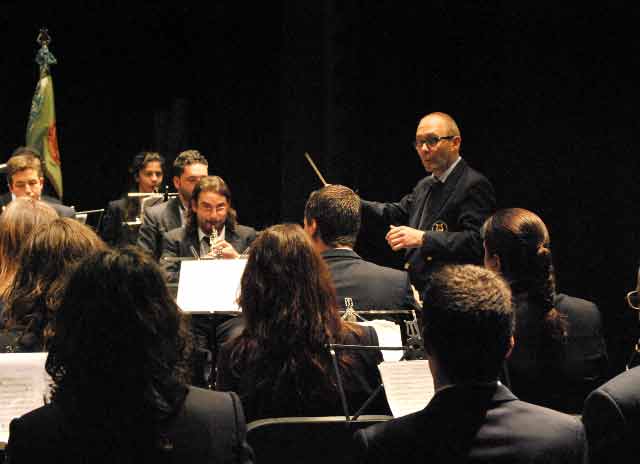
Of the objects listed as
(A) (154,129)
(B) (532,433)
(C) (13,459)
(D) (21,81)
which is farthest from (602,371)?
(D) (21,81)

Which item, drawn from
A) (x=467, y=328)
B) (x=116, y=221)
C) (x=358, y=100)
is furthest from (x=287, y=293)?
(x=116, y=221)

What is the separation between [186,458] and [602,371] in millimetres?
1663

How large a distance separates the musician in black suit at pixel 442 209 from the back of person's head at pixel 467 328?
2658 mm

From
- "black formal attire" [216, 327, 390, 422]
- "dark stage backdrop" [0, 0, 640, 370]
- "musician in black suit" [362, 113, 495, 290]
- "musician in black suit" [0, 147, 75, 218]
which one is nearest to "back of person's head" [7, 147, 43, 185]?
"musician in black suit" [0, 147, 75, 218]

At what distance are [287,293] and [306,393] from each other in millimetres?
288

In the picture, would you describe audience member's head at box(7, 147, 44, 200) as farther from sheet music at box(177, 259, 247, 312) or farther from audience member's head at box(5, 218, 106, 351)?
audience member's head at box(5, 218, 106, 351)

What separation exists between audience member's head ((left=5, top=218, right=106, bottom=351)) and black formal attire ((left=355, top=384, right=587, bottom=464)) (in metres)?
1.28

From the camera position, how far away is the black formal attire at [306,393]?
2428mm

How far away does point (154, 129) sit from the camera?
25.2 ft

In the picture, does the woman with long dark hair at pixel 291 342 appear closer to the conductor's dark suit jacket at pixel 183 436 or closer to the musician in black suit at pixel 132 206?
the conductor's dark suit jacket at pixel 183 436

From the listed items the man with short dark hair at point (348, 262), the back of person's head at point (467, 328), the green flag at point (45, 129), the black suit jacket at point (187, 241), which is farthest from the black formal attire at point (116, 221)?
the back of person's head at point (467, 328)

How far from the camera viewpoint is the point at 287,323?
248cm

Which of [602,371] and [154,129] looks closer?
[602,371]

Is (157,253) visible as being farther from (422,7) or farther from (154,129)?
(154,129)
